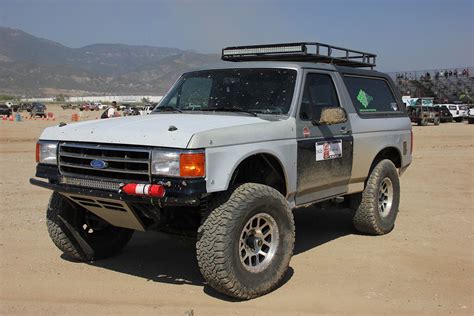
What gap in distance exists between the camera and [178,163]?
4.31 m

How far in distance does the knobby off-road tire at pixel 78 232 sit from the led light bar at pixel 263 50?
2616 millimetres

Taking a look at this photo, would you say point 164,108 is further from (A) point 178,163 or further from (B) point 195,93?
(A) point 178,163

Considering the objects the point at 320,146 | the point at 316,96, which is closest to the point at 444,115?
the point at 316,96

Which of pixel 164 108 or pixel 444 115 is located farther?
pixel 444 115

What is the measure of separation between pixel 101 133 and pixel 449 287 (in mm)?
3529

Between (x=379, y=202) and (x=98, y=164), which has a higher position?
(x=98, y=164)

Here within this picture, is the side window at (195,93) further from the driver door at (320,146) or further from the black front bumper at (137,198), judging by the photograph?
the black front bumper at (137,198)

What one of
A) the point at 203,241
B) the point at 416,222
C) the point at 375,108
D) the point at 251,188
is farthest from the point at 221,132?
the point at 416,222

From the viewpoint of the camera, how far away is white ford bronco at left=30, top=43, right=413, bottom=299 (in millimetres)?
4465

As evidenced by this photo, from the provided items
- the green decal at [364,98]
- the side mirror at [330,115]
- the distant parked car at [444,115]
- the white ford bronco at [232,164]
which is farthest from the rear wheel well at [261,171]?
the distant parked car at [444,115]

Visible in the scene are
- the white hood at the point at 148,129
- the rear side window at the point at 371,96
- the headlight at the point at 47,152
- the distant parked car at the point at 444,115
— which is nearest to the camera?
the white hood at the point at 148,129

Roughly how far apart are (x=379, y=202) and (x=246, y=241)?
3.02m

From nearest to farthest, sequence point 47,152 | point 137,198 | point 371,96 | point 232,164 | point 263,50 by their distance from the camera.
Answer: point 137,198, point 232,164, point 47,152, point 263,50, point 371,96

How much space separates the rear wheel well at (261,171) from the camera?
16.9 feet
